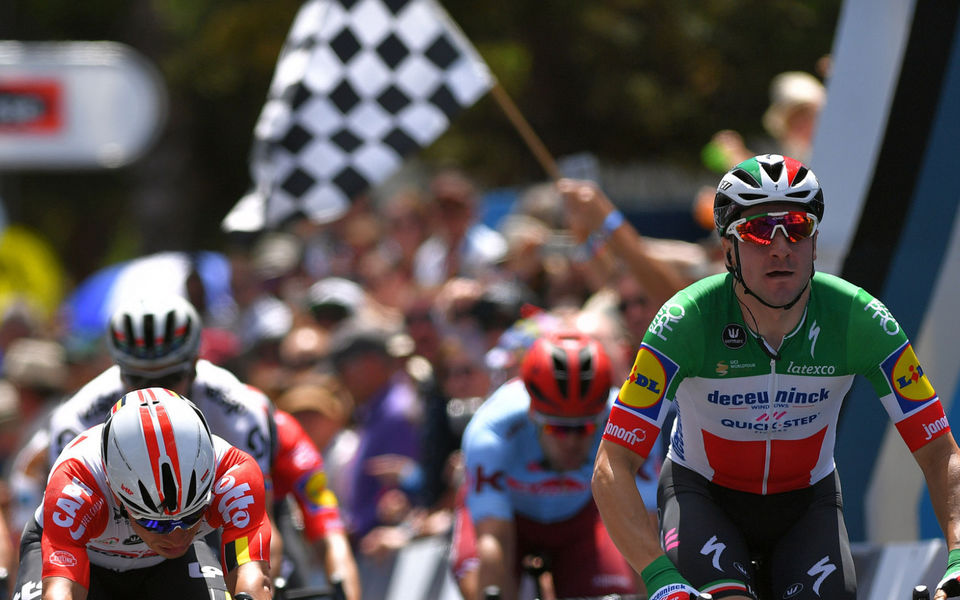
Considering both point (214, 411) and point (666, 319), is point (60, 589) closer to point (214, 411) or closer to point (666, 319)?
point (214, 411)

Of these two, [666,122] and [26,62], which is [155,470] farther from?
Answer: [26,62]

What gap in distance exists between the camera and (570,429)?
730cm

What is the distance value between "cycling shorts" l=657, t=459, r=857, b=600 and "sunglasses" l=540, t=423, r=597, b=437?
64.1 inches

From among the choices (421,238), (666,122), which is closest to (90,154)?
(421,238)

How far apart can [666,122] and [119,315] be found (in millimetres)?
11806

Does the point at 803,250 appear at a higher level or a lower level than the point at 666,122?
lower

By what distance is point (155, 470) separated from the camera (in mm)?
5227

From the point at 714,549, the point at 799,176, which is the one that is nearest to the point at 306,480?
the point at 714,549

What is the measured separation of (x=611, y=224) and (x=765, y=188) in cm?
277

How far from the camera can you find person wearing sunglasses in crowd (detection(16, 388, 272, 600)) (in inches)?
207

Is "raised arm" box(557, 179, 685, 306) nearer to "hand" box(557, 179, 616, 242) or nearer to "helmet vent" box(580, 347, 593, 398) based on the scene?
"hand" box(557, 179, 616, 242)

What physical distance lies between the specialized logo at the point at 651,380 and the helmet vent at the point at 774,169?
2.44ft

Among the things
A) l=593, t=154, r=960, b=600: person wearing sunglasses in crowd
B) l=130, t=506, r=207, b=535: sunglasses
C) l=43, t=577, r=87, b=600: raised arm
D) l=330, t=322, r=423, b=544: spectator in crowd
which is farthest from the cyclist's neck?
l=330, t=322, r=423, b=544: spectator in crowd

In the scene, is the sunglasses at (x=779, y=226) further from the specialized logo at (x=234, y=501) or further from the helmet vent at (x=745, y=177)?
the specialized logo at (x=234, y=501)
